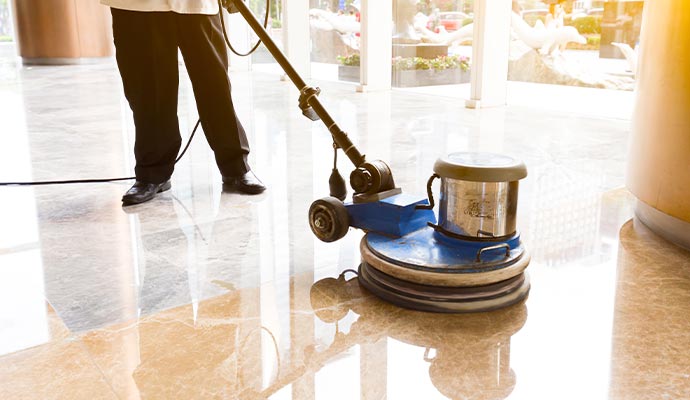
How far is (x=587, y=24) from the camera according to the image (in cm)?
476

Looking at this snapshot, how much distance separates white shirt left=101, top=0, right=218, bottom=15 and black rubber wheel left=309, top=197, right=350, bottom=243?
3.24 feet

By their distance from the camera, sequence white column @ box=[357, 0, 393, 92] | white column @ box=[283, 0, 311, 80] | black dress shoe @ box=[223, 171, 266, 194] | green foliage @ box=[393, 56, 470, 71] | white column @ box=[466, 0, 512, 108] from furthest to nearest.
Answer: white column @ box=[283, 0, 311, 80], white column @ box=[357, 0, 393, 92], green foliage @ box=[393, 56, 470, 71], white column @ box=[466, 0, 512, 108], black dress shoe @ box=[223, 171, 266, 194]

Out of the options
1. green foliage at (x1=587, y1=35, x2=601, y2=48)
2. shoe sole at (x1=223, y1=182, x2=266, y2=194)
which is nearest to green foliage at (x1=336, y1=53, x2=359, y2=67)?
green foliage at (x1=587, y1=35, x2=601, y2=48)

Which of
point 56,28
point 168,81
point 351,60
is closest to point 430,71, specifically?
point 351,60

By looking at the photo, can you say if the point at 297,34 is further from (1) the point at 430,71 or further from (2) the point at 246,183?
(2) the point at 246,183

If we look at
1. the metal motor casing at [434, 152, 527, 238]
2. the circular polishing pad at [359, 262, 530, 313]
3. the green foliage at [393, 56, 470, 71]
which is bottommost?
the circular polishing pad at [359, 262, 530, 313]

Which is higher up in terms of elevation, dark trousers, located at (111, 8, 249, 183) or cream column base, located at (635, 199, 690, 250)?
dark trousers, located at (111, 8, 249, 183)

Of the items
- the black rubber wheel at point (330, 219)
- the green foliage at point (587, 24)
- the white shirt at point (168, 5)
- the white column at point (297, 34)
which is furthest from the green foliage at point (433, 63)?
the black rubber wheel at point (330, 219)

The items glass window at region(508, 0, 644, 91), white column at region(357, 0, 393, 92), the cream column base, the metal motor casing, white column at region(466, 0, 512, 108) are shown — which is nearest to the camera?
the metal motor casing

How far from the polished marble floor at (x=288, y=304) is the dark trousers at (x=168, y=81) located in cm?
18

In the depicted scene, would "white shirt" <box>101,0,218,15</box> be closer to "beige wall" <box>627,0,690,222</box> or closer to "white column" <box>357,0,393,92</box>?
"beige wall" <box>627,0,690,222</box>

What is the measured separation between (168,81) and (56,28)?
958 cm

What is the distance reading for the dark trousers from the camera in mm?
2305

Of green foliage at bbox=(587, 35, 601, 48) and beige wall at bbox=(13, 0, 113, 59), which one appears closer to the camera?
green foliage at bbox=(587, 35, 601, 48)
